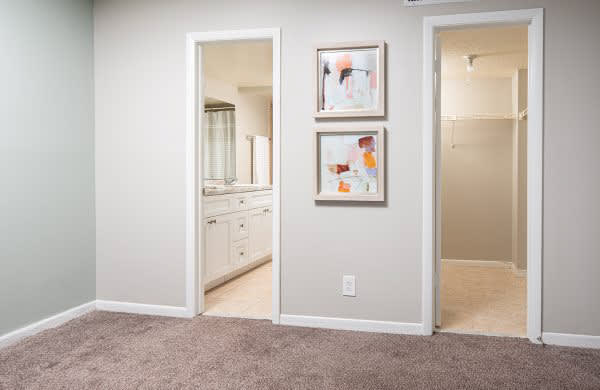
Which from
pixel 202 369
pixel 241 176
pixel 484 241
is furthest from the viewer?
pixel 241 176

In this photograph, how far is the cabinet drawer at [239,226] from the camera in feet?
14.4

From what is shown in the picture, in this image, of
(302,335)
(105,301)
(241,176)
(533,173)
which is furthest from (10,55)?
(241,176)

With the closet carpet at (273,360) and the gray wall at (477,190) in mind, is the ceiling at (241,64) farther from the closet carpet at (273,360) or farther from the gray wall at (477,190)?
the closet carpet at (273,360)

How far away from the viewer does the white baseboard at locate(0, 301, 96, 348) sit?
2.66 m

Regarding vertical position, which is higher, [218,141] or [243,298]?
[218,141]

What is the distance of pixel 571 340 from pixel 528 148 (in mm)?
1139

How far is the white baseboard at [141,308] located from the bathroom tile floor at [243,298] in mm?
192

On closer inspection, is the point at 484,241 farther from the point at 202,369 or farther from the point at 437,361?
the point at 202,369

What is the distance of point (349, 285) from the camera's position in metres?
2.94

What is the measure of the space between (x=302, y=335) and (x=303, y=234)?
63 cm

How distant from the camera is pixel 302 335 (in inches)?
111

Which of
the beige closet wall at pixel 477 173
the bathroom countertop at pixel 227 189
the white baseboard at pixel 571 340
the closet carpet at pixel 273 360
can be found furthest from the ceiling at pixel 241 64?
the white baseboard at pixel 571 340

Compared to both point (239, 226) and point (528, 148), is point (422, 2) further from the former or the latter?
point (239, 226)

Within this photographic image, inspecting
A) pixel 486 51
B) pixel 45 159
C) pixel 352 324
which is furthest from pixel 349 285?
pixel 486 51
